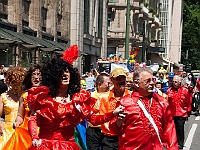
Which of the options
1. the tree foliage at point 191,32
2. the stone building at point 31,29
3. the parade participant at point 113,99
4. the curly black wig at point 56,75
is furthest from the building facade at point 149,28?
the curly black wig at point 56,75

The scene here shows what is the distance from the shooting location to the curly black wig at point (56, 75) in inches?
222

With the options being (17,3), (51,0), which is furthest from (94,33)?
(17,3)

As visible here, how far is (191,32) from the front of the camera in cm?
8362

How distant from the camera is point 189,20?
84.9 metres

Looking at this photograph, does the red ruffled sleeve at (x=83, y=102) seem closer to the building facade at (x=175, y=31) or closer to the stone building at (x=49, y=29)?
the stone building at (x=49, y=29)

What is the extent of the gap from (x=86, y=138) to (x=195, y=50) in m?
72.6

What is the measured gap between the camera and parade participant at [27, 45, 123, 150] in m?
5.47


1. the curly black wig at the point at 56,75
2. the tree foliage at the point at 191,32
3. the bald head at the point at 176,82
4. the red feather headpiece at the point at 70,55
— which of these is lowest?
the tree foliage at the point at 191,32

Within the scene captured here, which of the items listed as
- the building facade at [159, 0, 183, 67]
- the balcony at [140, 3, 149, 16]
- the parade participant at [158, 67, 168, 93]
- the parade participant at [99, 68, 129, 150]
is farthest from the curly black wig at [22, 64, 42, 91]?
the building facade at [159, 0, 183, 67]

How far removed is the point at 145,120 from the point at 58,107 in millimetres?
890

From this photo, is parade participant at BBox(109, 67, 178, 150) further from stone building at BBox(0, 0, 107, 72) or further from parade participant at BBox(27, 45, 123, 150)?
stone building at BBox(0, 0, 107, 72)

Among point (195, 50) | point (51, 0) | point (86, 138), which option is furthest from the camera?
point (195, 50)

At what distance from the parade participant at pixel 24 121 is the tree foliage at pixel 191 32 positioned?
237 feet

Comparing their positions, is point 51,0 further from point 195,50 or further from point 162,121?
point 195,50
